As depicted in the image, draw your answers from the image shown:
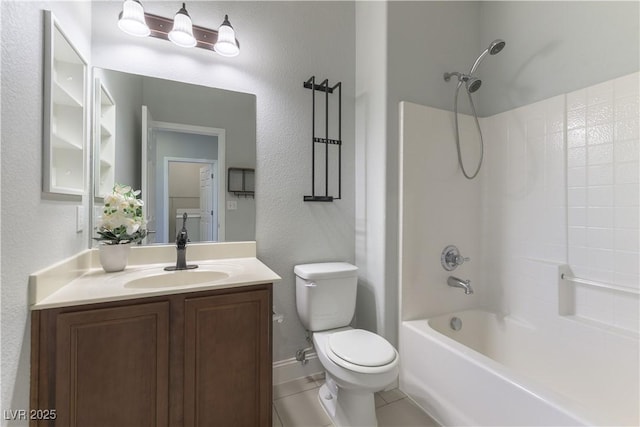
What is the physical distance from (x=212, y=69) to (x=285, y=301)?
5.06 ft

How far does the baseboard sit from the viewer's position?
1825mm

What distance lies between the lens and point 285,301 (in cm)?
187

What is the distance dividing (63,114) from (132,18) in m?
0.65

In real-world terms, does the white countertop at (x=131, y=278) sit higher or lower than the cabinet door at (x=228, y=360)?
higher

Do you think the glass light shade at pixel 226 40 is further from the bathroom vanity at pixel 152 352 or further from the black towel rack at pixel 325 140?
the bathroom vanity at pixel 152 352

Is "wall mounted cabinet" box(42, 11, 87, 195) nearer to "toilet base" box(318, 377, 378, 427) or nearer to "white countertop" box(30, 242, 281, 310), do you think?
"white countertop" box(30, 242, 281, 310)

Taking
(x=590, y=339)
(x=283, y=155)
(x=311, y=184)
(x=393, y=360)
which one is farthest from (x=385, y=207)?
(x=590, y=339)

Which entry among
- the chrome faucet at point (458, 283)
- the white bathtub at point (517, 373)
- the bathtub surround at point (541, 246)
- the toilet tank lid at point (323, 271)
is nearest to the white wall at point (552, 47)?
the bathtub surround at point (541, 246)

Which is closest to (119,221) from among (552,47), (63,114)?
(63,114)

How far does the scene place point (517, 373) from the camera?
1.25m

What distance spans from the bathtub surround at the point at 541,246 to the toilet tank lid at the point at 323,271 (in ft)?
1.22

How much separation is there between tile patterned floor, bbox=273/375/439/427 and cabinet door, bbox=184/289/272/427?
0.33 m

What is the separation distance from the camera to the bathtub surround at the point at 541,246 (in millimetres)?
1385

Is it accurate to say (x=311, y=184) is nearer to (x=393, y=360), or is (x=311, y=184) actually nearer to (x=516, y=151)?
(x=393, y=360)
